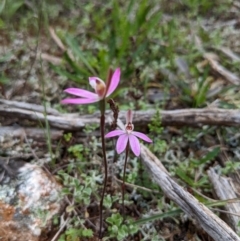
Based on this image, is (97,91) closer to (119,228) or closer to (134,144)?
(134,144)

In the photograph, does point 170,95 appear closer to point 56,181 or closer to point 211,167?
point 211,167

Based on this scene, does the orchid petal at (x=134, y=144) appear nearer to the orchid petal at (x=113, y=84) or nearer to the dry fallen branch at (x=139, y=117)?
the orchid petal at (x=113, y=84)

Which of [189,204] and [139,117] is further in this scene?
[139,117]

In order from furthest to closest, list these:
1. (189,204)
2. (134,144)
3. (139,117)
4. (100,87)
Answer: (139,117) < (189,204) < (134,144) < (100,87)

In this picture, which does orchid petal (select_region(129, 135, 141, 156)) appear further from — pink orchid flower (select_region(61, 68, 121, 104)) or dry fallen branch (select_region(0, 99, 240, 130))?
dry fallen branch (select_region(0, 99, 240, 130))

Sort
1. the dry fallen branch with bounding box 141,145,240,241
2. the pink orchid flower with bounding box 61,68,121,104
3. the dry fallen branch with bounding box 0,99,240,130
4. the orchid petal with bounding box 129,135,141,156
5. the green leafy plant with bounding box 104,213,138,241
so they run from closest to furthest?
the pink orchid flower with bounding box 61,68,121,104 → the orchid petal with bounding box 129,135,141,156 → the dry fallen branch with bounding box 141,145,240,241 → the green leafy plant with bounding box 104,213,138,241 → the dry fallen branch with bounding box 0,99,240,130

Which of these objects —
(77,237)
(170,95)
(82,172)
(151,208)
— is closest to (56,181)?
(82,172)

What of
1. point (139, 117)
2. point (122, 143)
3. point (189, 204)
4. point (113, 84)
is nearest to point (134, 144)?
point (122, 143)

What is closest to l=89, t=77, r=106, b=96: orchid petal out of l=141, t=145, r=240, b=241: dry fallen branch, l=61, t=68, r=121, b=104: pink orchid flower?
l=61, t=68, r=121, b=104: pink orchid flower
